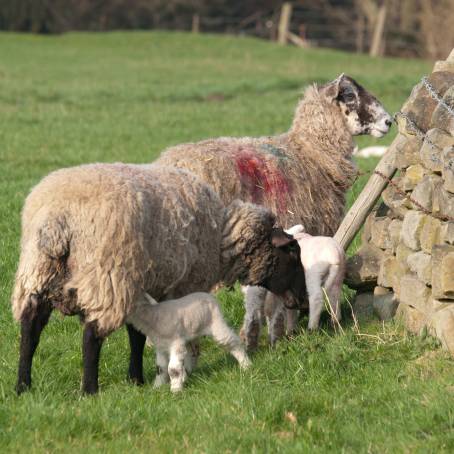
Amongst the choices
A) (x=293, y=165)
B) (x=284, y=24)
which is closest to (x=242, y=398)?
(x=293, y=165)

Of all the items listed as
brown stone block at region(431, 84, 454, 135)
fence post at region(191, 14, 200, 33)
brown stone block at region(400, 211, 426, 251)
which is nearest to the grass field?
brown stone block at region(400, 211, 426, 251)

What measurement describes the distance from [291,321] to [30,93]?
1901 cm

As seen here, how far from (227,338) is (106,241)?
3.40 ft

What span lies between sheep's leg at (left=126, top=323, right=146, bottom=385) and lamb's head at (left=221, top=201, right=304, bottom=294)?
2.77 feet

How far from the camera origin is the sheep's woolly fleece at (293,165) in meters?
7.69

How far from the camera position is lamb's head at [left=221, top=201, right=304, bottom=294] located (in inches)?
264

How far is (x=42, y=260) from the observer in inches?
221

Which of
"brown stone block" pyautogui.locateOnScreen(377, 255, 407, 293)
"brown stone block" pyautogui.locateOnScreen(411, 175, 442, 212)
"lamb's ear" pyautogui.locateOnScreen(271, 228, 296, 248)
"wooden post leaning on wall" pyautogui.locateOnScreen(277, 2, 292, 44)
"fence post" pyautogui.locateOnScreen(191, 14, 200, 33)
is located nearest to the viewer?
"brown stone block" pyautogui.locateOnScreen(411, 175, 442, 212)

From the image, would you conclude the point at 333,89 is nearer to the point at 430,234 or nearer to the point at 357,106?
the point at 357,106

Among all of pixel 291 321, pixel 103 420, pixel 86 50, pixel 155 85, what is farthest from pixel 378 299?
pixel 86 50

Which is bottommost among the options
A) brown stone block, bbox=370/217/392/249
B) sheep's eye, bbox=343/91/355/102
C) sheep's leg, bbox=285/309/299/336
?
sheep's leg, bbox=285/309/299/336

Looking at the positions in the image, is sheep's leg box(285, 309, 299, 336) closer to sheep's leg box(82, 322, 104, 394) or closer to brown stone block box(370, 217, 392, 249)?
brown stone block box(370, 217, 392, 249)

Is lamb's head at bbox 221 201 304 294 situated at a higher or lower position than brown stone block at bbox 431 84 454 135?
lower

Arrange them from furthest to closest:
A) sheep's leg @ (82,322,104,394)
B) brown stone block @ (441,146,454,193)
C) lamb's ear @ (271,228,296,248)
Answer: lamb's ear @ (271,228,296,248)
brown stone block @ (441,146,454,193)
sheep's leg @ (82,322,104,394)
